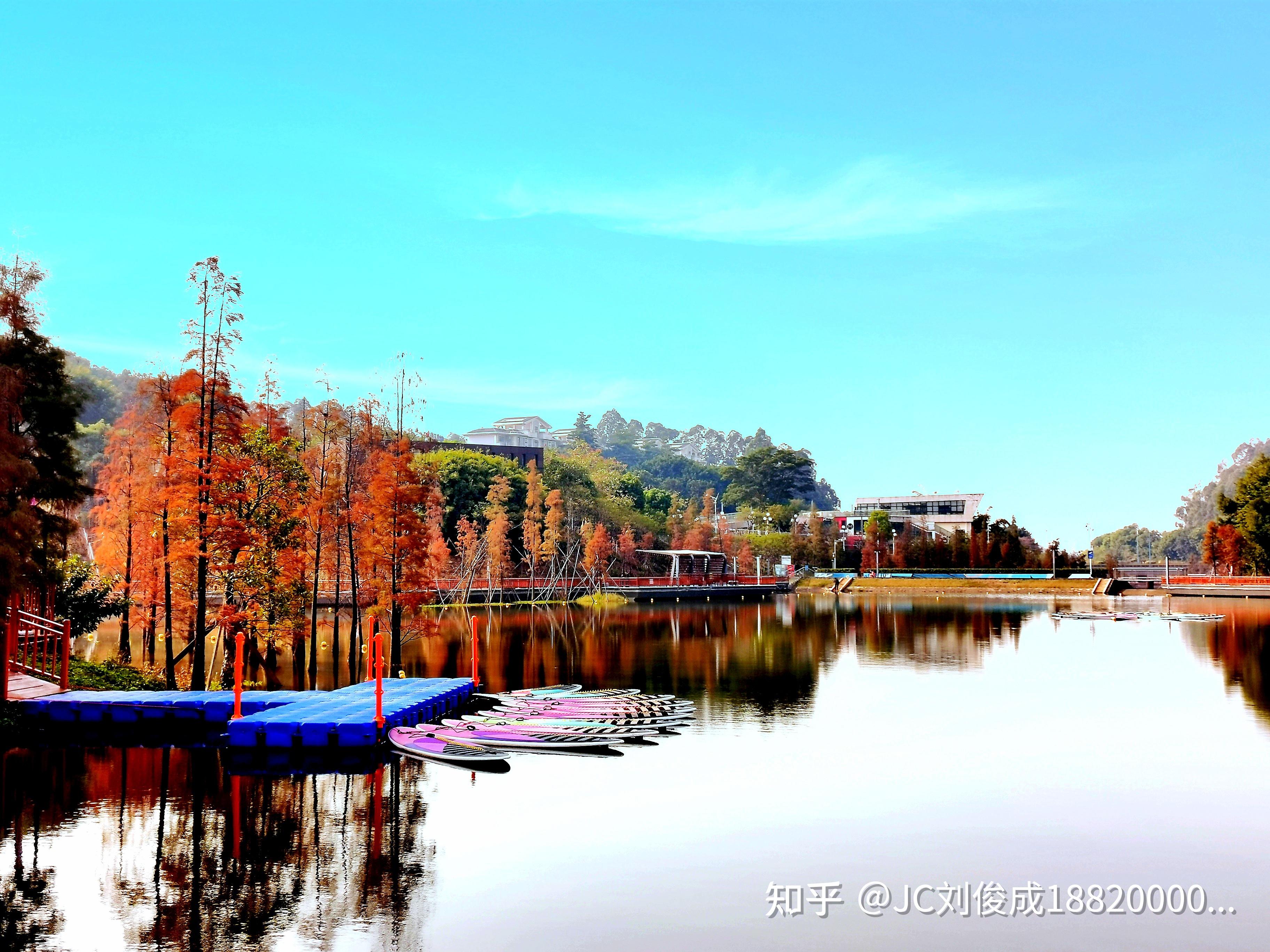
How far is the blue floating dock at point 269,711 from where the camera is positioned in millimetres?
25781

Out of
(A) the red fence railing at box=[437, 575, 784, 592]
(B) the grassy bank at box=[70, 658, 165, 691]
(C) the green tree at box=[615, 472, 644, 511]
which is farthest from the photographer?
(C) the green tree at box=[615, 472, 644, 511]

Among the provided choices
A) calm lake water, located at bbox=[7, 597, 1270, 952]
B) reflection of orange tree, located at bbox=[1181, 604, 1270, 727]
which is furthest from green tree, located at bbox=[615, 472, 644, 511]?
calm lake water, located at bbox=[7, 597, 1270, 952]

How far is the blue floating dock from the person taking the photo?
84.6 feet

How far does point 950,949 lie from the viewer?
15.4m

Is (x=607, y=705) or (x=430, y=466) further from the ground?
(x=430, y=466)

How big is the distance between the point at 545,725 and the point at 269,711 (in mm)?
7345

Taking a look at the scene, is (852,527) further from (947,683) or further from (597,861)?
(597,861)

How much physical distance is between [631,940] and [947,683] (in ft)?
102

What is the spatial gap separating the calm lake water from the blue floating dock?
1.17m

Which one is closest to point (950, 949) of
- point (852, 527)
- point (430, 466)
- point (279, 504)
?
point (279, 504)

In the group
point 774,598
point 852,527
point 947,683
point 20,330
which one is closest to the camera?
point 20,330

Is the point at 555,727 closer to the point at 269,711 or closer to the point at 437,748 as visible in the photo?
the point at 437,748

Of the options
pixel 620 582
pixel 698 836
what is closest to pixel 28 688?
pixel 698 836

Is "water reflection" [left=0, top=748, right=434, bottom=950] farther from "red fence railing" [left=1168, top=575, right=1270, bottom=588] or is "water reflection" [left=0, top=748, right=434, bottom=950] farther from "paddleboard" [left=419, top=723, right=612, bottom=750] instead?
"red fence railing" [left=1168, top=575, right=1270, bottom=588]
